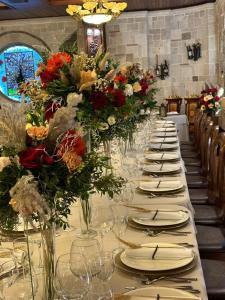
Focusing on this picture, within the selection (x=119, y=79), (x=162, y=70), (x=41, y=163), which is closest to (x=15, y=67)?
(x=162, y=70)

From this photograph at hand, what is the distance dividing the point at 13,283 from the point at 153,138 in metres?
3.78

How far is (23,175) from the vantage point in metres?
1.26

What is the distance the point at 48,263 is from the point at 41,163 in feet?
1.08

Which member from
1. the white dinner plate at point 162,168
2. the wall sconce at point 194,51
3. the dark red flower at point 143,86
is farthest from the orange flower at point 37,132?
the wall sconce at point 194,51

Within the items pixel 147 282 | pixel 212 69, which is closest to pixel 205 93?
pixel 212 69

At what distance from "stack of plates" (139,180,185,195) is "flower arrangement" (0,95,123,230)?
1.34 m

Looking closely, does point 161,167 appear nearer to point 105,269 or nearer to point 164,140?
point 164,140

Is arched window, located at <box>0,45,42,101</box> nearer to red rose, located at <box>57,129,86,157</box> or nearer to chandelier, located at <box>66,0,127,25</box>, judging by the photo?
chandelier, located at <box>66,0,127,25</box>

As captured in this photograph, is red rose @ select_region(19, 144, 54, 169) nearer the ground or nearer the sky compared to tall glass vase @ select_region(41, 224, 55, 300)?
nearer the sky

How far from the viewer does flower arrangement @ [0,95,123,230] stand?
4.14 ft

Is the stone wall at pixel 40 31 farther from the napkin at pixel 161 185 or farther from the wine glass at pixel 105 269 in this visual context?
the wine glass at pixel 105 269

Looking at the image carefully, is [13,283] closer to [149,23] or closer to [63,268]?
[63,268]

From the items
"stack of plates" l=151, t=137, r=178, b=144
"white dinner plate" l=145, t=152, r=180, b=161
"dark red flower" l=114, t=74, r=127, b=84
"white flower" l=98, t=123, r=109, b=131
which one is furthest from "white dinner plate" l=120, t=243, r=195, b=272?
"stack of plates" l=151, t=137, r=178, b=144

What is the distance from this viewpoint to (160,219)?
2.12 metres
